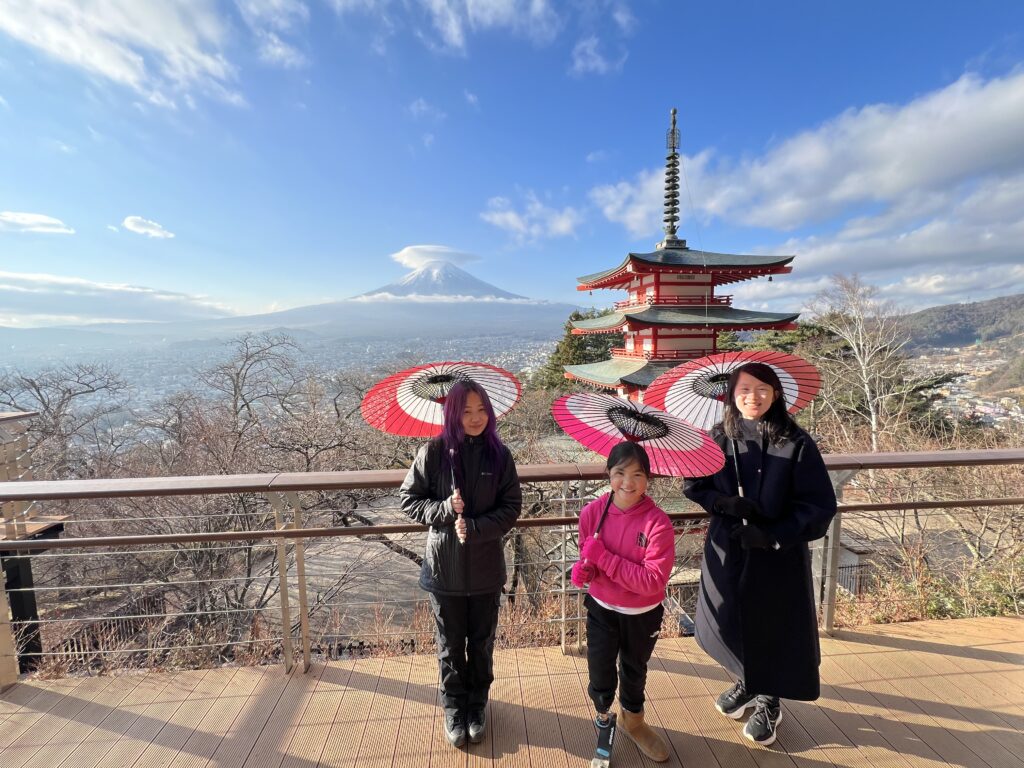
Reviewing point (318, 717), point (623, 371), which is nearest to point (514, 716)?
point (318, 717)

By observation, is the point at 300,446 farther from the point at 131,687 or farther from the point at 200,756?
the point at 200,756

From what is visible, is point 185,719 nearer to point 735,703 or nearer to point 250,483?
A: point 250,483

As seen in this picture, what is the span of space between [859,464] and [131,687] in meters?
3.48

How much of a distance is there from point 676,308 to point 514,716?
11.3 metres

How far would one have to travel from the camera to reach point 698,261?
37.3 feet

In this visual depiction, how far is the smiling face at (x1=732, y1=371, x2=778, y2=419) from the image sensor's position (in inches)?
58.7

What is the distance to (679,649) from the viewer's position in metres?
2.21

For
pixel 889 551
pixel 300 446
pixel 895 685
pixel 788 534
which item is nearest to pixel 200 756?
pixel 788 534

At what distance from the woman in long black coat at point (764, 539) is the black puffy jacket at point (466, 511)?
71 cm

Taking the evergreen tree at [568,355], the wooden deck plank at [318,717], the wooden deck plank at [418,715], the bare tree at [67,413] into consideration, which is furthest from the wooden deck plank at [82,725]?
the evergreen tree at [568,355]

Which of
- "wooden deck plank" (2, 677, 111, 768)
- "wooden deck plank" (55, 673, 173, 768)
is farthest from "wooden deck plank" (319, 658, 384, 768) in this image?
"wooden deck plank" (2, 677, 111, 768)

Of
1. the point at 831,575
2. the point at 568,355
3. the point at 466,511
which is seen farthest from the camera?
the point at 568,355

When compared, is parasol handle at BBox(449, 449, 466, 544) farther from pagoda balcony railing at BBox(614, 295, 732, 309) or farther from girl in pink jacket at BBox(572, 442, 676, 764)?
pagoda balcony railing at BBox(614, 295, 732, 309)

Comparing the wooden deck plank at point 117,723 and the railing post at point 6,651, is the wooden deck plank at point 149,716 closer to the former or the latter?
the wooden deck plank at point 117,723
